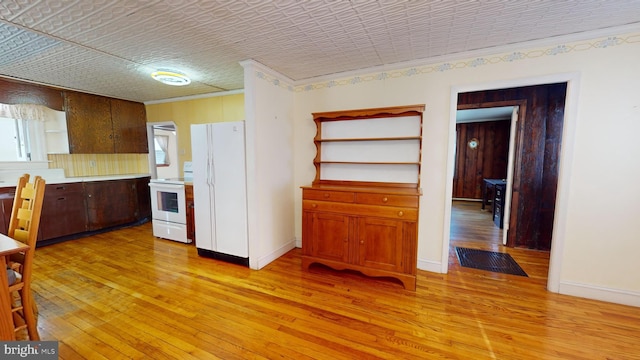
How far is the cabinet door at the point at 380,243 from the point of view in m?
2.49

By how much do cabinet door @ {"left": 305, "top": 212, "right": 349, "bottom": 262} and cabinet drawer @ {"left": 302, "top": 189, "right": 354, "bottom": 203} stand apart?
0.57ft

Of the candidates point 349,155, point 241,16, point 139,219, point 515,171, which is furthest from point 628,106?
point 139,219

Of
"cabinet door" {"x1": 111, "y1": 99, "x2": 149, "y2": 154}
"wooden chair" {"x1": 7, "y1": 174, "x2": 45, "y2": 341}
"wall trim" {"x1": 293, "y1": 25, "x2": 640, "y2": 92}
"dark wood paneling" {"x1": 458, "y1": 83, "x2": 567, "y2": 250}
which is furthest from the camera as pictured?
"cabinet door" {"x1": 111, "y1": 99, "x2": 149, "y2": 154}

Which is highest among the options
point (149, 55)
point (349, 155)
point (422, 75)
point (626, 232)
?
point (149, 55)

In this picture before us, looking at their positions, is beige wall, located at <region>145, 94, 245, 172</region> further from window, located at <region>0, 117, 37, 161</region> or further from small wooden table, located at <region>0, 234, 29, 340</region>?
small wooden table, located at <region>0, 234, 29, 340</region>

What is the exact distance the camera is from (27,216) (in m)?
1.75

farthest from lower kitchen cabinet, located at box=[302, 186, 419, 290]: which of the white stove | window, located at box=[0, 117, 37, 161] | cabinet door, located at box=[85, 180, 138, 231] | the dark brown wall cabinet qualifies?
window, located at box=[0, 117, 37, 161]

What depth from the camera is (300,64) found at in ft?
9.32

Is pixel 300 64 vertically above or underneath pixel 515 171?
above

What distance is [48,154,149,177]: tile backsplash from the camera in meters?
4.29

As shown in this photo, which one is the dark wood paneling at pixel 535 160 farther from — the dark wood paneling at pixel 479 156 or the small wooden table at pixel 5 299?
the small wooden table at pixel 5 299

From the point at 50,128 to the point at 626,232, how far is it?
7.48 meters

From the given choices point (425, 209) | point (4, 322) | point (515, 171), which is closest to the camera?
point (4, 322)

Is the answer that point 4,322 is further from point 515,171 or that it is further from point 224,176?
point 515,171
